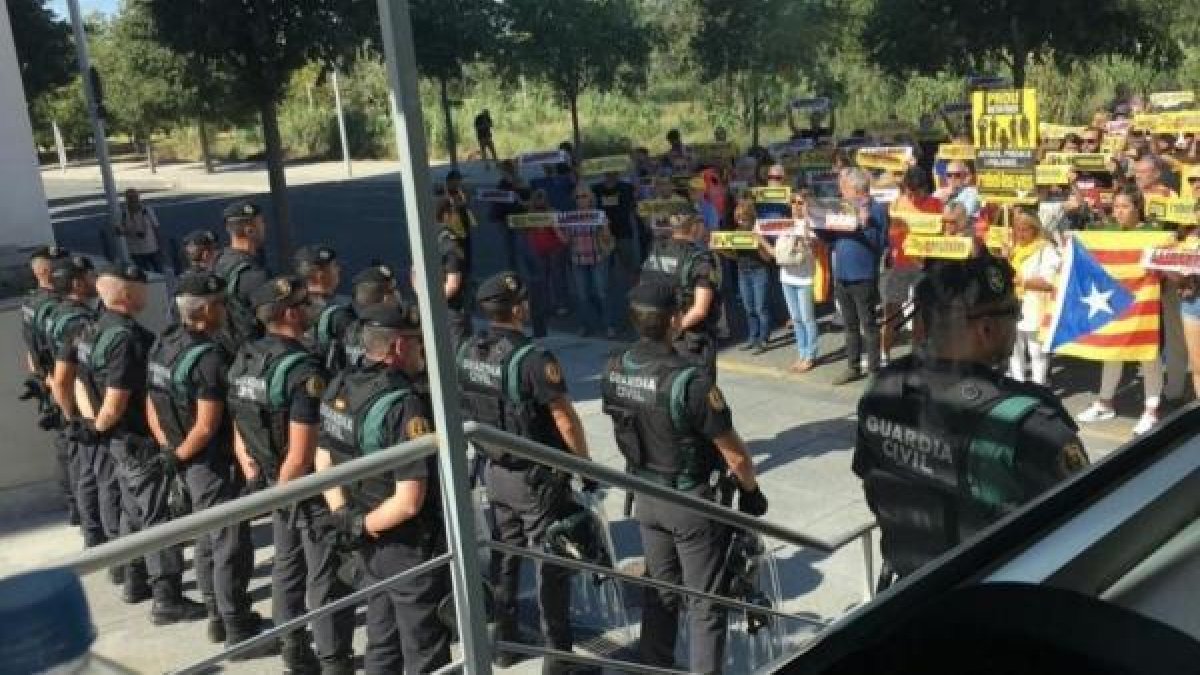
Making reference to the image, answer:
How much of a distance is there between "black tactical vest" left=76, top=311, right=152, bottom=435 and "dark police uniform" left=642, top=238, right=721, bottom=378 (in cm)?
338

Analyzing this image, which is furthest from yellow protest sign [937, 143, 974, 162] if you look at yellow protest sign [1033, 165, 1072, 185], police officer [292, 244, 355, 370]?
police officer [292, 244, 355, 370]

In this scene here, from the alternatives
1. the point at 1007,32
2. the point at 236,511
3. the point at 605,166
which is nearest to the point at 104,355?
the point at 236,511

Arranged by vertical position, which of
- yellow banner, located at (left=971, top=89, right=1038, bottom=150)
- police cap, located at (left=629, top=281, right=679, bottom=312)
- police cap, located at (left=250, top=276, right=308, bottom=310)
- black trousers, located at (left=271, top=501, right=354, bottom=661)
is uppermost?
yellow banner, located at (left=971, top=89, right=1038, bottom=150)

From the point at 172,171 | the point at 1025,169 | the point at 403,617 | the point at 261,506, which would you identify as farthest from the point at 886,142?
the point at 172,171

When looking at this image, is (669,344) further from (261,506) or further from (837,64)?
(837,64)

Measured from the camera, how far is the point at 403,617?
4914 mm

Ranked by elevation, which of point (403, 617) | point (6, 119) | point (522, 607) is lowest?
point (522, 607)

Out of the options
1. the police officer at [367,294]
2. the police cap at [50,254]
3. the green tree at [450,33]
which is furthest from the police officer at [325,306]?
the green tree at [450,33]

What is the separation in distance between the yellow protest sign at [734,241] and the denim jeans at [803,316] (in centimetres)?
53

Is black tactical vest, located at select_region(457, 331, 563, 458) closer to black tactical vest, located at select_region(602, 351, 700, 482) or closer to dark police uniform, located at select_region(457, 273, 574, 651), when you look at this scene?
dark police uniform, located at select_region(457, 273, 574, 651)

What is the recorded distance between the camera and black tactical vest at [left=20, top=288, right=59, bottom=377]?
25.8 feet

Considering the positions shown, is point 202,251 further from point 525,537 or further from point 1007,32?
point 1007,32

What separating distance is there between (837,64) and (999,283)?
31.6 meters

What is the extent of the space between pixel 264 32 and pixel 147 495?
25.7ft
